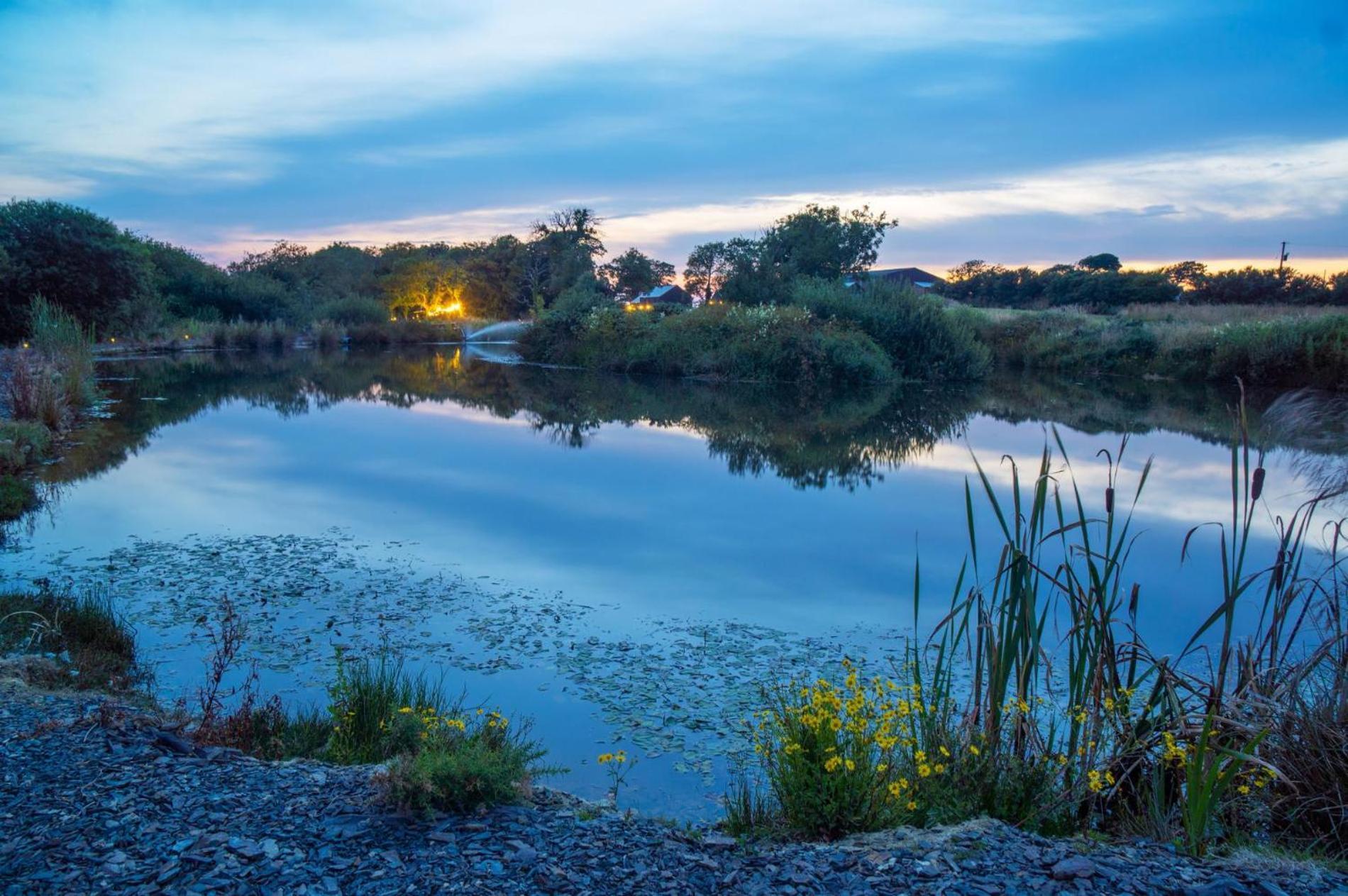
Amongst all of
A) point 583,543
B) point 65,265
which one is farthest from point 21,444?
point 65,265

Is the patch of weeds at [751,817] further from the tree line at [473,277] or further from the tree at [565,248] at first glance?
the tree at [565,248]

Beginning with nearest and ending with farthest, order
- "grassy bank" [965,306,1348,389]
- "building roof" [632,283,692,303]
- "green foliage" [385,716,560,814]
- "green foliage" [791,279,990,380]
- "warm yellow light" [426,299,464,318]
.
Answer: "green foliage" [385,716,560,814] < "grassy bank" [965,306,1348,389] < "green foliage" [791,279,990,380] < "warm yellow light" [426,299,464,318] < "building roof" [632,283,692,303]

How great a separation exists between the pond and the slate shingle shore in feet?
3.38

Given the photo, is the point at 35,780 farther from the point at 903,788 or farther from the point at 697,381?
the point at 697,381

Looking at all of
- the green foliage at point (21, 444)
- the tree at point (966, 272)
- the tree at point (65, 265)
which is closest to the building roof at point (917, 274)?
the tree at point (966, 272)

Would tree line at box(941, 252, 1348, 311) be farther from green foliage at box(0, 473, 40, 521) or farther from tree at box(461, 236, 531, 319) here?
green foliage at box(0, 473, 40, 521)

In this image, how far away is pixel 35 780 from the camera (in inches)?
134

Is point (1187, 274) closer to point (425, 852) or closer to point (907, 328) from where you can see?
point (907, 328)

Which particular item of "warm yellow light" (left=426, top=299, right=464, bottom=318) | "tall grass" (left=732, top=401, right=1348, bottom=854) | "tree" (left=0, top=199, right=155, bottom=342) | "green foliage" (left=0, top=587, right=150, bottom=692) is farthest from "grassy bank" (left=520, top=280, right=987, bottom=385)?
"warm yellow light" (left=426, top=299, right=464, bottom=318)

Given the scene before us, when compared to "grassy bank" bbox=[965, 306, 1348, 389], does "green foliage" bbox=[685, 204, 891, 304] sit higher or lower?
higher

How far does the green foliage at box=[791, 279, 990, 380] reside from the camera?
94.6 ft

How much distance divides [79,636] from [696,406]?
54.5 ft

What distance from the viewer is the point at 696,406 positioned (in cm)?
2158

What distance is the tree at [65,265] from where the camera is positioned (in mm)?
26594
